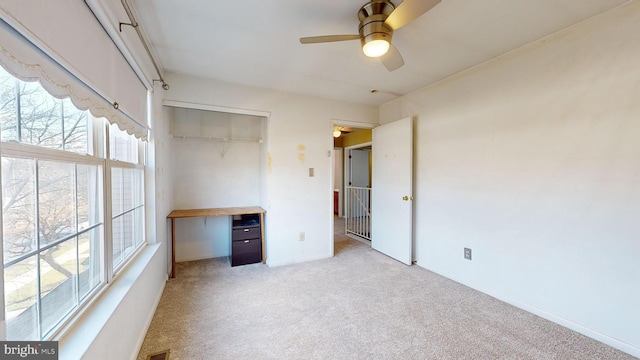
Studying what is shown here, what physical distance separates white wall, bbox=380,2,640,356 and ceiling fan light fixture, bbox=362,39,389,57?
→ 1.52 metres

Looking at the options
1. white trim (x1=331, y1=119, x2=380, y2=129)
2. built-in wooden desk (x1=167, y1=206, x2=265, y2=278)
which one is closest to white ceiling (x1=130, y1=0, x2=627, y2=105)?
white trim (x1=331, y1=119, x2=380, y2=129)

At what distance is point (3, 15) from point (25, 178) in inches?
21.5

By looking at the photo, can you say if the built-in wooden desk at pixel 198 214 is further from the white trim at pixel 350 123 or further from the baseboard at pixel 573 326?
the baseboard at pixel 573 326

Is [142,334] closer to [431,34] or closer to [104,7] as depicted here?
[104,7]

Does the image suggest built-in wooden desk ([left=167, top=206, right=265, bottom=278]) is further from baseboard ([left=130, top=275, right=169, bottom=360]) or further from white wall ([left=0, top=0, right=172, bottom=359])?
white wall ([left=0, top=0, right=172, bottom=359])

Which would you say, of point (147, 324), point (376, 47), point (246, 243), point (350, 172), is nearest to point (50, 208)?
point (147, 324)

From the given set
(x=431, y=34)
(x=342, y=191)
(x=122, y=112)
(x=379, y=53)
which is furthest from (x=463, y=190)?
(x=342, y=191)

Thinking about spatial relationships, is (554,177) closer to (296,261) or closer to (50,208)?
(296,261)

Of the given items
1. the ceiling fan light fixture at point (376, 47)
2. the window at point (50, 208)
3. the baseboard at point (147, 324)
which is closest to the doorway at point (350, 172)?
the baseboard at point (147, 324)

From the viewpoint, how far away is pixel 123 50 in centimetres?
162

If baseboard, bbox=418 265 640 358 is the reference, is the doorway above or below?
above

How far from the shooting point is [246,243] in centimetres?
338

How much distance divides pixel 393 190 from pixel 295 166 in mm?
1497

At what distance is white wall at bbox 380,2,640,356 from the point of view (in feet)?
5.70
